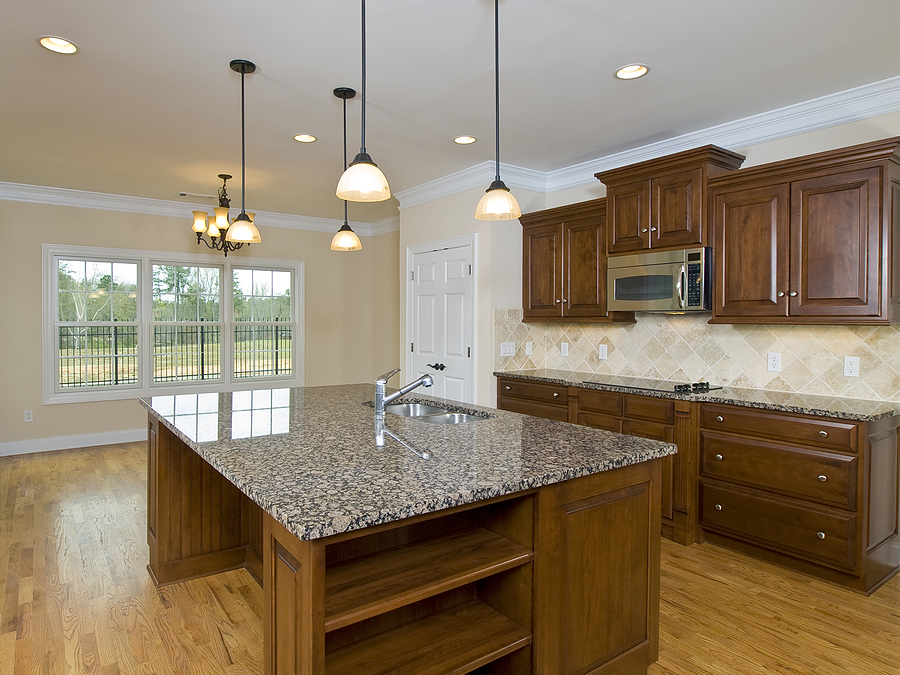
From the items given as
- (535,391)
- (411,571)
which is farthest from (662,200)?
(411,571)

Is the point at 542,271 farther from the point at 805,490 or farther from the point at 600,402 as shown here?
the point at 805,490

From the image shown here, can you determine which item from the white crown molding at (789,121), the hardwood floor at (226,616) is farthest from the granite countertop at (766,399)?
the white crown molding at (789,121)

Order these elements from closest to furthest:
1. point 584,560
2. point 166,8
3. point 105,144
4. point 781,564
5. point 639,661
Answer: point 584,560
point 639,661
point 166,8
point 781,564
point 105,144

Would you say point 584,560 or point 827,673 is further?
point 827,673

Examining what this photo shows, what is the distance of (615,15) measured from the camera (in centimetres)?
238

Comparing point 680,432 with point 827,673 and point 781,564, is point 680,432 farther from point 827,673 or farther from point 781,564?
point 827,673

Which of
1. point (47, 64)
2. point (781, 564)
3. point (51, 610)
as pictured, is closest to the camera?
point (51, 610)

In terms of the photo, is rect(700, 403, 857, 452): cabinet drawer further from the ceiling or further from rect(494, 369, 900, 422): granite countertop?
the ceiling

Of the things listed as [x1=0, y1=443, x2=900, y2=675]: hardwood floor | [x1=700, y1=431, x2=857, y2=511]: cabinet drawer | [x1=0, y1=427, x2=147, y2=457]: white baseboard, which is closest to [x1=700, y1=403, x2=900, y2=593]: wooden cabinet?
[x1=700, y1=431, x2=857, y2=511]: cabinet drawer

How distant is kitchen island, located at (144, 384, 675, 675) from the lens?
136 cm

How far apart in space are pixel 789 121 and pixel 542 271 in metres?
1.95

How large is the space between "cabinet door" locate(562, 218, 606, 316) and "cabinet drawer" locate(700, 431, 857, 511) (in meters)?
1.33

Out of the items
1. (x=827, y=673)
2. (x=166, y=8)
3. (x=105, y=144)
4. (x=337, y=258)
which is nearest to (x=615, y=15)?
(x=166, y=8)

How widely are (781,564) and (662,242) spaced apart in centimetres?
199
